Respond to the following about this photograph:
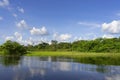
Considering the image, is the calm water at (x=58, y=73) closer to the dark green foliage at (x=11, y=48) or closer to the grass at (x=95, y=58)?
the grass at (x=95, y=58)

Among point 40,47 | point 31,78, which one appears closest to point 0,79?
point 31,78

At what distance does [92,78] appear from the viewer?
27062 millimetres

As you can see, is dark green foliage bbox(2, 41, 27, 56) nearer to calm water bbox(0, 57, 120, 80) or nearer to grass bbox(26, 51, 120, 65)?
grass bbox(26, 51, 120, 65)

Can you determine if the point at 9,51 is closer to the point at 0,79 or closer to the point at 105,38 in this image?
the point at 105,38

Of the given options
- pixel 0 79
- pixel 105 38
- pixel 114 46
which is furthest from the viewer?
pixel 105 38

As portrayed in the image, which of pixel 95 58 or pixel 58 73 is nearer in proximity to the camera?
pixel 58 73

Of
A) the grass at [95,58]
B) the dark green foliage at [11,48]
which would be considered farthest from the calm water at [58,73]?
the dark green foliage at [11,48]

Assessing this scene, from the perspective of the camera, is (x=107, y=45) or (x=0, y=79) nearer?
(x=0, y=79)

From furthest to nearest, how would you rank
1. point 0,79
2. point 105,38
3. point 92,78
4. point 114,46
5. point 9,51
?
1. point 105,38
2. point 114,46
3. point 9,51
4. point 92,78
5. point 0,79

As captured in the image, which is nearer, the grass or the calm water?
the calm water

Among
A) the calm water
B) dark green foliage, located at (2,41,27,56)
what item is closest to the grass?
dark green foliage, located at (2,41,27,56)

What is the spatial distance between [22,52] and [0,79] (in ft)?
231

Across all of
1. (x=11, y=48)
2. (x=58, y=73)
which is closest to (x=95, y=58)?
(x=11, y=48)

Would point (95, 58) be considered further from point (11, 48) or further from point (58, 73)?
point (58, 73)
